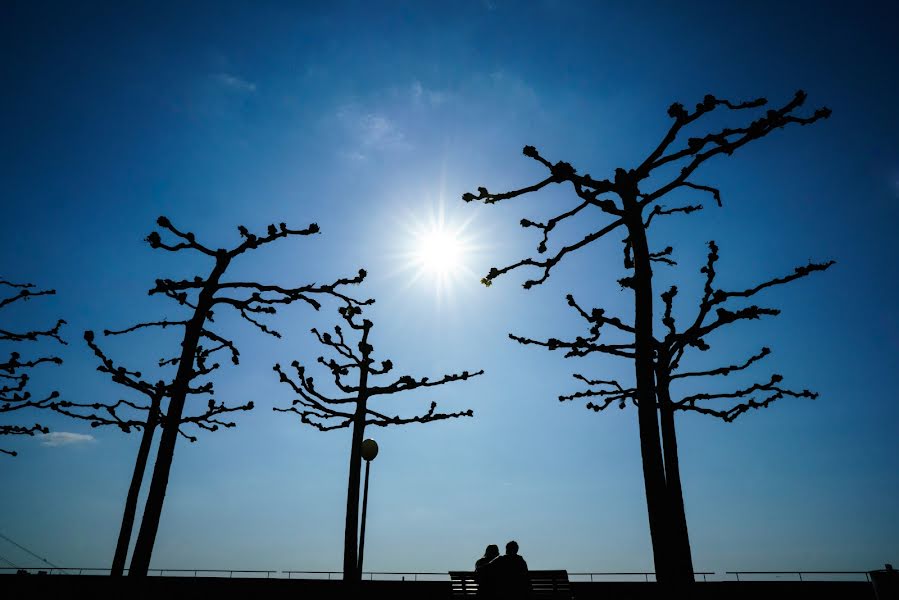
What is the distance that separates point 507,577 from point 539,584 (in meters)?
2.41

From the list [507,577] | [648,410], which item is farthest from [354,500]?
[648,410]

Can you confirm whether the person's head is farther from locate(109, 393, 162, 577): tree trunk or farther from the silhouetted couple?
locate(109, 393, 162, 577): tree trunk

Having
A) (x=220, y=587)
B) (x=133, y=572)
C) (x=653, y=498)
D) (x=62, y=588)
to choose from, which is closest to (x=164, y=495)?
(x=133, y=572)

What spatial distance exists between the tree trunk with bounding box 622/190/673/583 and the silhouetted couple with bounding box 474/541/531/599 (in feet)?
11.5

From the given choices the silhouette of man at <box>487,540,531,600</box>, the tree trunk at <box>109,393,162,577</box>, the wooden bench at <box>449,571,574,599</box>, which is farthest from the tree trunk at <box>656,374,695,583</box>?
the tree trunk at <box>109,393,162,577</box>

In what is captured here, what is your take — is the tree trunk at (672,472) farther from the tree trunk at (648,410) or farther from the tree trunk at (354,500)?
the tree trunk at (354,500)

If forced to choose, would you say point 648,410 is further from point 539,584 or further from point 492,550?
point 539,584

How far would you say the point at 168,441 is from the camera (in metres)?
7.29

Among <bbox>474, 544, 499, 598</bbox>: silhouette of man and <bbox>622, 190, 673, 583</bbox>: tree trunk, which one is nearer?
<bbox>622, 190, 673, 583</bbox>: tree trunk

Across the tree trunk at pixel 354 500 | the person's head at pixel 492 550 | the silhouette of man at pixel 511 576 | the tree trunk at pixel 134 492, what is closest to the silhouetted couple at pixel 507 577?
the silhouette of man at pixel 511 576

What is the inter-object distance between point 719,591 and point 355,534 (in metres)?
9.58

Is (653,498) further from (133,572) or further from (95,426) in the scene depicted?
(95,426)

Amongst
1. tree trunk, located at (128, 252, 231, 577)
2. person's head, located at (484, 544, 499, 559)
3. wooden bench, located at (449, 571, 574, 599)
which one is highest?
tree trunk, located at (128, 252, 231, 577)

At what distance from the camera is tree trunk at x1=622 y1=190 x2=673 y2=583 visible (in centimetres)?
493
